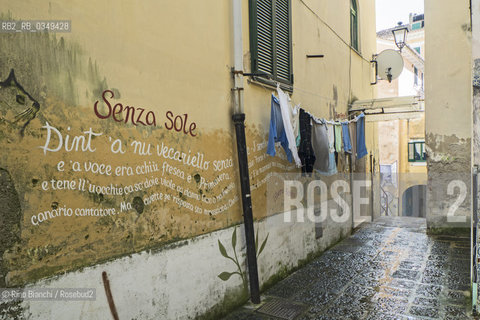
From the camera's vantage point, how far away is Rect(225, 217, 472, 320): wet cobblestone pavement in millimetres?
4391

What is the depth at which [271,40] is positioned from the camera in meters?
5.50

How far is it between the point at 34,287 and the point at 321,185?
18.5 feet

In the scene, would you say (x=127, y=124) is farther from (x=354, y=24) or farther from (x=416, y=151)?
(x=416, y=151)

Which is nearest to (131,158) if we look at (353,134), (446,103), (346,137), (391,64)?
(346,137)

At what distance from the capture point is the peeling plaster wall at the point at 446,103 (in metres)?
8.50

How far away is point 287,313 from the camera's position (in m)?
4.38

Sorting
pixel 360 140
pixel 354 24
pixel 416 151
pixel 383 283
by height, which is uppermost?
pixel 354 24

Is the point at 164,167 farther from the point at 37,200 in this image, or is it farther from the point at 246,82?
the point at 246,82

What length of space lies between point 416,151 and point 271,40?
16560mm

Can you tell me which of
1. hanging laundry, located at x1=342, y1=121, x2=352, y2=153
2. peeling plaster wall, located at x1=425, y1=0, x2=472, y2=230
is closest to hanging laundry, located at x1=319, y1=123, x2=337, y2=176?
hanging laundry, located at x1=342, y1=121, x2=352, y2=153

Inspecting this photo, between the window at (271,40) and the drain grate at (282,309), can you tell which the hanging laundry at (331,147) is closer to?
the window at (271,40)

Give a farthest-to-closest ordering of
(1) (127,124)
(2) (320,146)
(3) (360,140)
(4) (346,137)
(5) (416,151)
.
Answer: (5) (416,151) < (3) (360,140) < (4) (346,137) < (2) (320,146) < (1) (127,124)

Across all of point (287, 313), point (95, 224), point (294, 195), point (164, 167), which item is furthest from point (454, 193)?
point (95, 224)

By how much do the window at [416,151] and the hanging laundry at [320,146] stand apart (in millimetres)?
15217
